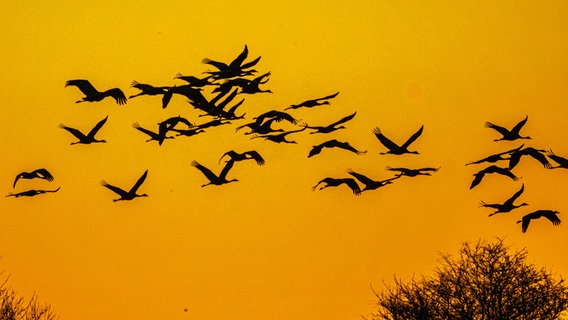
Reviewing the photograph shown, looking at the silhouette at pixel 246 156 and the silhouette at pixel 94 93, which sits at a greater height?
the silhouette at pixel 94 93

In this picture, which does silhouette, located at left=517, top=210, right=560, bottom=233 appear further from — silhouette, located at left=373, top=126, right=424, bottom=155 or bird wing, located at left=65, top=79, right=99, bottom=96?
bird wing, located at left=65, top=79, right=99, bottom=96

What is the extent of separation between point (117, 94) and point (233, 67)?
376cm

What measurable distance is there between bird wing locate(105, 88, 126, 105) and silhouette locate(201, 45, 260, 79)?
308 cm

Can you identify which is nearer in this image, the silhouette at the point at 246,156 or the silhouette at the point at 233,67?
the silhouette at the point at 233,67

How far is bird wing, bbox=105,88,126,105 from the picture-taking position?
3681cm

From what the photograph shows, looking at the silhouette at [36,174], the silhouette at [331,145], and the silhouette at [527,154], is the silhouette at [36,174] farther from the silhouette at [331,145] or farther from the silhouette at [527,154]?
the silhouette at [527,154]

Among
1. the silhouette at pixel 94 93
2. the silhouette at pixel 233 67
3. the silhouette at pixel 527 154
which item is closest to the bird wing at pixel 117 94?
the silhouette at pixel 94 93

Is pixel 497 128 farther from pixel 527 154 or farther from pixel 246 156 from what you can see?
pixel 246 156

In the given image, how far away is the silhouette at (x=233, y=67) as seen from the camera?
3481cm

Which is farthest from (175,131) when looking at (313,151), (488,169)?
(488,169)

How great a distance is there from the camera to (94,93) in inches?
1471

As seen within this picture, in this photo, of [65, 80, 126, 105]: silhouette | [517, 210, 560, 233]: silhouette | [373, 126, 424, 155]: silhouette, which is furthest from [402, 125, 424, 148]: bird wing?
[65, 80, 126, 105]: silhouette

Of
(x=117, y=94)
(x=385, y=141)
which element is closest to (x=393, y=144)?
(x=385, y=141)

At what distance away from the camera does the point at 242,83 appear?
119 feet
